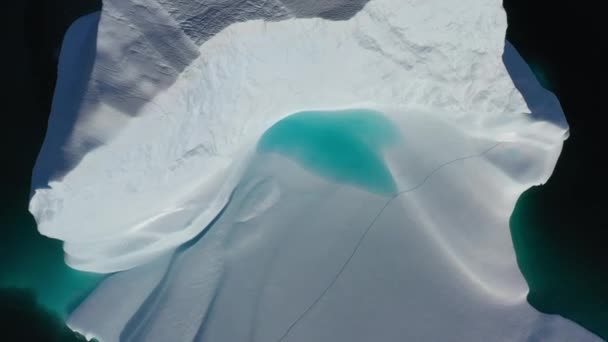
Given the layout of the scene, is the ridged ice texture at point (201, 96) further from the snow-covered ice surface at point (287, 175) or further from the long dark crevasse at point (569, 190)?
the long dark crevasse at point (569, 190)

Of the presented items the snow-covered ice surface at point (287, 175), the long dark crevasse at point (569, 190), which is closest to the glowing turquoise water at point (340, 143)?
the snow-covered ice surface at point (287, 175)

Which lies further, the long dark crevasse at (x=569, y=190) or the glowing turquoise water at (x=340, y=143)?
the long dark crevasse at (x=569, y=190)

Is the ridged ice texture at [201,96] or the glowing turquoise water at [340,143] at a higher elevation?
the ridged ice texture at [201,96]

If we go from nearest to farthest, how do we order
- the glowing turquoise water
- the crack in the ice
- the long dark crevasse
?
the crack in the ice
the glowing turquoise water
the long dark crevasse

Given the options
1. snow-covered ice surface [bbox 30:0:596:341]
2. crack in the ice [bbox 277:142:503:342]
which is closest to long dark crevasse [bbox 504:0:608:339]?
snow-covered ice surface [bbox 30:0:596:341]

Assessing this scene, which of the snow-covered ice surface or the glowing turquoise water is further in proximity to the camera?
the glowing turquoise water

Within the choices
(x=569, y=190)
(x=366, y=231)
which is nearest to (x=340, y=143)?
(x=366, y=231)

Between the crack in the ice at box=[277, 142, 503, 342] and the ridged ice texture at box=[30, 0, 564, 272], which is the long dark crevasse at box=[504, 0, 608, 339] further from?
the crack in the ice at box=[277, 142, 503, 342]
